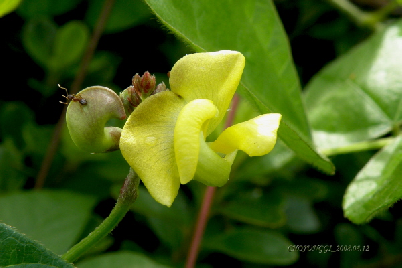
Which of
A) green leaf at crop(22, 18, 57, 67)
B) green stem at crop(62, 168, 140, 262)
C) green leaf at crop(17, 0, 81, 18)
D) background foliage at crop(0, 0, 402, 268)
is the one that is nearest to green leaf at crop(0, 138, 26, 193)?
background foliage at crop(0, 0, 402, 268)

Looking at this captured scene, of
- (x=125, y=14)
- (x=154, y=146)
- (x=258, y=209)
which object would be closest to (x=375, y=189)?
(x=154, y=146)

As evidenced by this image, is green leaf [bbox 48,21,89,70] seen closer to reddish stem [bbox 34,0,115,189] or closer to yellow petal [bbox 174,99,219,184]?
reddish stem [bbox 34,0,115,189]

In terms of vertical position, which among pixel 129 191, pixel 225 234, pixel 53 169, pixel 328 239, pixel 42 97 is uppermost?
pixel 129 191

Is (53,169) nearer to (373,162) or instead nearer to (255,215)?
(255,215)

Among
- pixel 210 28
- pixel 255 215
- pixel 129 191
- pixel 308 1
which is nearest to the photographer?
pixel 129 191

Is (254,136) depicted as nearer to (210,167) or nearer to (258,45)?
(210,167)

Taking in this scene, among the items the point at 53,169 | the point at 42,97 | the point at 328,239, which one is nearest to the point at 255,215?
the point at 328,239
